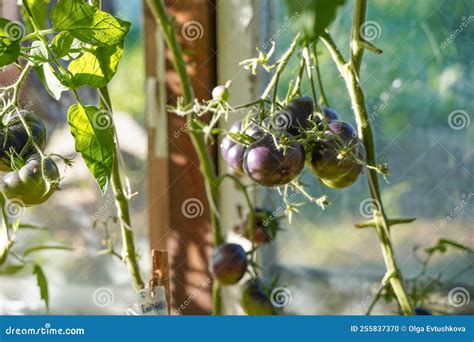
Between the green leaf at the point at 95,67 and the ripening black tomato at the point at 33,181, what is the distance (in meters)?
0.07

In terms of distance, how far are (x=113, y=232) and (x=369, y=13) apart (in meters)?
0.48

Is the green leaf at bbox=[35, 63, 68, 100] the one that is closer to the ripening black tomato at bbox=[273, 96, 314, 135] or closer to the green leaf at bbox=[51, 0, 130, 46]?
the green leaf at bbox=[51, 0, 130, 46]

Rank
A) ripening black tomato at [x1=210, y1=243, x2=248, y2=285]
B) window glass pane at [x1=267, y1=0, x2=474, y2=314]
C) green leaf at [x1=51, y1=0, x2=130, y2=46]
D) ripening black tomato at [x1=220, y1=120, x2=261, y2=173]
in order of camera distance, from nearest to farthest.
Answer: green leaf at [x1=51, y1=0, x2=130, y2=46] → ripening black tomato at [x1=220, y1=120, x2=261, y2=173] → ripening black tomato at [x1=210, y1=243, x2=248, y2=285] → window glass pane at [x1=267, y1=0, x2=474, y2=314]

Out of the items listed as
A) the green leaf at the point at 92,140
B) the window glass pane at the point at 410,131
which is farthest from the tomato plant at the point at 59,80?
the window glass pane at the point at 410,131

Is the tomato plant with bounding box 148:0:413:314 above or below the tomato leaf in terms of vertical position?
below

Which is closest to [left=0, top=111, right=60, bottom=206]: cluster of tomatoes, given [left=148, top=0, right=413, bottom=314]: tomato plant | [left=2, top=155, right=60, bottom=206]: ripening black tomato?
[left=2, top=155, right=60, bottom=206]: ripening black tomato

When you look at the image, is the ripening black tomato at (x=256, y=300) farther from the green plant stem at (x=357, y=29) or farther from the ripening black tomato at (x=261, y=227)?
the green plant stem at (x=357, y=29)

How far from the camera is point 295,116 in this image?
0.50 m

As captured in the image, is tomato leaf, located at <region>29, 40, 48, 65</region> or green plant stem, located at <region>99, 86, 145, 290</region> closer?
tomato leaf, located at <region>29, 40, 48, 65</region>

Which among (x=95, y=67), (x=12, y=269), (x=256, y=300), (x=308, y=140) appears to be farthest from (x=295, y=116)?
(x=12, y=269)

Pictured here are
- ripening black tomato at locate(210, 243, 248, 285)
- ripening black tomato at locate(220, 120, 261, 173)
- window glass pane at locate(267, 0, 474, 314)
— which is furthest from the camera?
window glass pane at locate(267, 0, 474, 314)

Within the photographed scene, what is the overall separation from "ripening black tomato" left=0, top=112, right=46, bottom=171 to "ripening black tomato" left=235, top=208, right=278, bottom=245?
1.00ft

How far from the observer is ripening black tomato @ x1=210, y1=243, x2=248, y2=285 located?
25.9 inches

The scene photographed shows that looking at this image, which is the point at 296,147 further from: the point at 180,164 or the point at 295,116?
the point at 180,164
